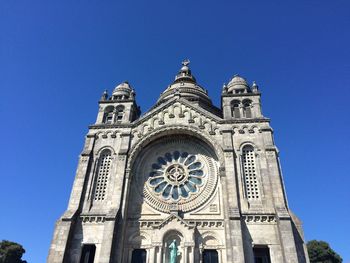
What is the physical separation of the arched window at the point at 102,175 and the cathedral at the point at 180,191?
84 mm

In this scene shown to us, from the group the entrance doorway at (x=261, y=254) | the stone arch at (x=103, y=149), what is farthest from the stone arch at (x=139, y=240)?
the entrance doorway at (x=261, y=254)

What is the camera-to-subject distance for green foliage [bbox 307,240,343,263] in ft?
135

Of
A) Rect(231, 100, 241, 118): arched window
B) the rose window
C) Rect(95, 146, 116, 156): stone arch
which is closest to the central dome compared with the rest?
Rect(231, 100, 241, 118): arched window

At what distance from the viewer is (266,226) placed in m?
19.7

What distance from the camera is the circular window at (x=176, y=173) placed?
22.8 m

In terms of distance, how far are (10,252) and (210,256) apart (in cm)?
3302

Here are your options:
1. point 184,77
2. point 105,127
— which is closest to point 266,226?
point 105,127

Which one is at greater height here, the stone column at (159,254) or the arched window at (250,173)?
the arched window at (250,173)

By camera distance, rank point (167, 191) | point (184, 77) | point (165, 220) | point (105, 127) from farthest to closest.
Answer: point (184, 77) < point (105, 127) < point (167, 191) < point (165, 220)

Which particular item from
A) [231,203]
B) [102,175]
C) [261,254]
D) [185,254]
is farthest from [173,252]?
[102,175]

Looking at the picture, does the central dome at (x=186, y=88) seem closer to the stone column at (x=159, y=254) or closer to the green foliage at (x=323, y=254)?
the stone column at (x=159, y=254)

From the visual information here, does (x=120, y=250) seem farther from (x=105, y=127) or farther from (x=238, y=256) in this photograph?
(x=105, y=127)

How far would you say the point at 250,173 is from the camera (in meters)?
22.5

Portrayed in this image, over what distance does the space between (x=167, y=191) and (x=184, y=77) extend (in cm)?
1960
